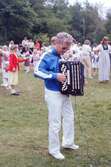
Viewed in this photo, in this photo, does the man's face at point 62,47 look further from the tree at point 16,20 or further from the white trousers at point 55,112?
the tree at point 16,20

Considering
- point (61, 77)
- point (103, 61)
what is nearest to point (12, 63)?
point (103, 61)

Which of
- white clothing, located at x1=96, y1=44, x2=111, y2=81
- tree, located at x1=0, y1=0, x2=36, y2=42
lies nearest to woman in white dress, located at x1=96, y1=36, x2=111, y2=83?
white clothing, located at x1=96, y1=44, x2=111, y2=81

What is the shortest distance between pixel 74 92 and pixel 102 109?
503 centimetres

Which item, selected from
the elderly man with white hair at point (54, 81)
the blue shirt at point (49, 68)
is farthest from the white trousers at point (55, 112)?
the blue shirt at point (49, 68)

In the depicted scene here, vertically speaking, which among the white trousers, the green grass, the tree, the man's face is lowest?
the green grass

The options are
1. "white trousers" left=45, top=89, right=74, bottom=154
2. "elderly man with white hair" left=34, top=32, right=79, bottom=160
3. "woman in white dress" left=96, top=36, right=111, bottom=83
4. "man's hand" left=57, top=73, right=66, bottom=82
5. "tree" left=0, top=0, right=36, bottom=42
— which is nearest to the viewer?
"man's hand" left=57, top=73, right=66, bottom=82

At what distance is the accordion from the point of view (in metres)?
7.61

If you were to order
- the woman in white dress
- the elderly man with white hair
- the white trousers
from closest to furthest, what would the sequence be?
1. the elderly man with white hair
2. the white trousers
3. the woman in white dress

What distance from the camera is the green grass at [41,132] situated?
789 cm

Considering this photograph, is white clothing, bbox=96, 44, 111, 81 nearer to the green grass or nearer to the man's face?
the green grass

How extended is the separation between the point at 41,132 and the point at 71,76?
246 centimetres

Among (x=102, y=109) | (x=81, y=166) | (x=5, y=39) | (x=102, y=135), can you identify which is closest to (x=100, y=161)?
(x=81, y=166)

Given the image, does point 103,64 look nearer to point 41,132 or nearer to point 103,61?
point 103,61

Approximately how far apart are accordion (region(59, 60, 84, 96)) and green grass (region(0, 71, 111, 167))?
3.54ft
